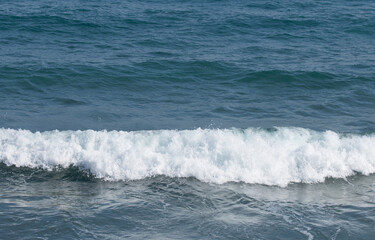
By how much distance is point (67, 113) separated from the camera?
1450cm

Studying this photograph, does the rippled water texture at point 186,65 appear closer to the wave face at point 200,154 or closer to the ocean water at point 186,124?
the ocean water at point 186,124

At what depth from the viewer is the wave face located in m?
11.0

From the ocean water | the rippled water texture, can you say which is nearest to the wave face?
the ocean water

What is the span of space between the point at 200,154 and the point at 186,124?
7.94 ft

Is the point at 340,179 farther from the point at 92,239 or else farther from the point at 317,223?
the point at 92,239

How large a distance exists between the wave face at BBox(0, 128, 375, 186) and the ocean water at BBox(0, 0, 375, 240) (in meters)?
0.04

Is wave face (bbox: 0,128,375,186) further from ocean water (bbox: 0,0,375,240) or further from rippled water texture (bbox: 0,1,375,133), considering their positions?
rippled water texture (bbox: 0,1,375,133)

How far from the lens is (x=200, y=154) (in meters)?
11.5

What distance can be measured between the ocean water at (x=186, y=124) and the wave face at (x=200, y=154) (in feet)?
0.12

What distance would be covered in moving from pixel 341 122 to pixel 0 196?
923cm

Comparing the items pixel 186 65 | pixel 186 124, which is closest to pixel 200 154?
pixel 186 124

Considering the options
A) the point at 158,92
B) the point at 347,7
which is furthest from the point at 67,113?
the point at 347,7

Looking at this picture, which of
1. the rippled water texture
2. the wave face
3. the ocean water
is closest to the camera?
the ocean water

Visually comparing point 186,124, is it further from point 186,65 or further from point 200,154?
point 186,65
